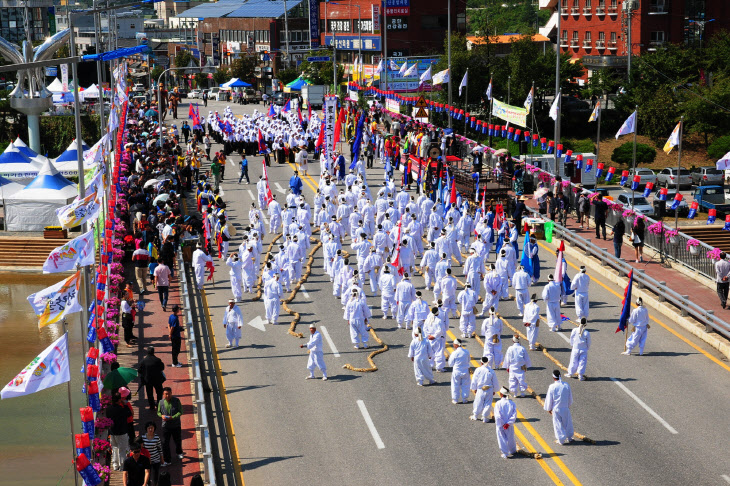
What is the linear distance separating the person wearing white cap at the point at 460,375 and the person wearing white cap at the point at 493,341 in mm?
1598

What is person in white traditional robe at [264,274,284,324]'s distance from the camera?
22391 millimetres

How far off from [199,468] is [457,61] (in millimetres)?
41553

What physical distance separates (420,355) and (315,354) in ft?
6.78

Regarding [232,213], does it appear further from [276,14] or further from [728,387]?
[276,14]

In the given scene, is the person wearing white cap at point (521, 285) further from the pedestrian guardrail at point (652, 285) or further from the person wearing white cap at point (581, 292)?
the pedestrian guardrail at point (652, 285)

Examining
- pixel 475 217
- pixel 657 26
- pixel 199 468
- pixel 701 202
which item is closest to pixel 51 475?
pixel 199 468

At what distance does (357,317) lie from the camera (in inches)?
810

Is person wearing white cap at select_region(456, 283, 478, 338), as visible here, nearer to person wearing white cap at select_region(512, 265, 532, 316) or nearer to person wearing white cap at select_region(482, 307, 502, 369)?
person wearing white cap at select_region(482, 307, 502, 369)

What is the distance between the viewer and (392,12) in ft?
260

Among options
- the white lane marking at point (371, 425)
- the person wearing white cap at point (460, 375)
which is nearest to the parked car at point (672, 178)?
the person wearing white cap at point (460, 375)

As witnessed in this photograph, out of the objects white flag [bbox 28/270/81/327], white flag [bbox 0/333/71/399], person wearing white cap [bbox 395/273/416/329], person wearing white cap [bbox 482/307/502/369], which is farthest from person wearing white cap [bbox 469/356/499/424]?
white flag [bbox 0/333/71/399]

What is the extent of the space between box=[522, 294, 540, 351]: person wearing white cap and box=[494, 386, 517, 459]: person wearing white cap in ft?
16.4

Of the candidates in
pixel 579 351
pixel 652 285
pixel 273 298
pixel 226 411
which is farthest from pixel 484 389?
pixel 652 285

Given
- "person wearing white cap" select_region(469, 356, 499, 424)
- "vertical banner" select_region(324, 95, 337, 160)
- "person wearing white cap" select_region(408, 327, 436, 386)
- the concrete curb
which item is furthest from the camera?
"vertical banner" select_region(324, 95, 337, 160)
